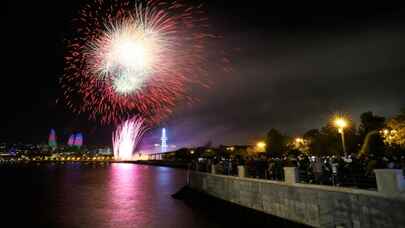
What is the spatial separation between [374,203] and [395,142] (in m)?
43.7

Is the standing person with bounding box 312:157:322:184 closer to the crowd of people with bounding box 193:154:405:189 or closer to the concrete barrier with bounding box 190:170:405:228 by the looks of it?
the crowd of people with bounding box 193:154:405:189

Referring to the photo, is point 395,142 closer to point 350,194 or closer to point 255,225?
point 255,225

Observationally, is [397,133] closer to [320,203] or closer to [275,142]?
[320,203]

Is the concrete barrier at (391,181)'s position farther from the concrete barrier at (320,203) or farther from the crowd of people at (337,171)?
the crowd of people at (337,171)

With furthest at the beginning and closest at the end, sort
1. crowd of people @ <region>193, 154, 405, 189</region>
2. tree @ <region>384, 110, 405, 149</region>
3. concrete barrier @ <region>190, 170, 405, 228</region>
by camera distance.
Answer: tree @ <region>384, 110, 405, 149</region>
crowd of people @ <region>193, 154, 405, 189</region>
concrete barrier @ <region>190, 170, 405, 228</region>

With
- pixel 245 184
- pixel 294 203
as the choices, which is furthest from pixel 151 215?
pixel 294 203

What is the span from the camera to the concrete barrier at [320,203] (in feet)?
40.3

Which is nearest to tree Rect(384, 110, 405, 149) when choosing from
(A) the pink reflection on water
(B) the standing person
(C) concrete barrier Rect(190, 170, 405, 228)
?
(C) concrete barrier Rect(190, 170, 405, 228)

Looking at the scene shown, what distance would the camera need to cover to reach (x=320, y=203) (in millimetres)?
15828

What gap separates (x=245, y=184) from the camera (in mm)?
23859


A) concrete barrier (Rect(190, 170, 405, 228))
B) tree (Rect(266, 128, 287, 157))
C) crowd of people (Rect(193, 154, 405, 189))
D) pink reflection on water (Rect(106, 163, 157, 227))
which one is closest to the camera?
concrete barrier (Rect(190, 170, 405, 228))

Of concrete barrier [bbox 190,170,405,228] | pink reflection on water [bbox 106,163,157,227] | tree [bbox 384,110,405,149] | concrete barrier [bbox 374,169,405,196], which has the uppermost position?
tree [bbox 384,110,405,149]

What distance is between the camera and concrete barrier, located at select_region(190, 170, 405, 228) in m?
12.3

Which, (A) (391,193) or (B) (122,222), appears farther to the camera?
(B) (122,222)
